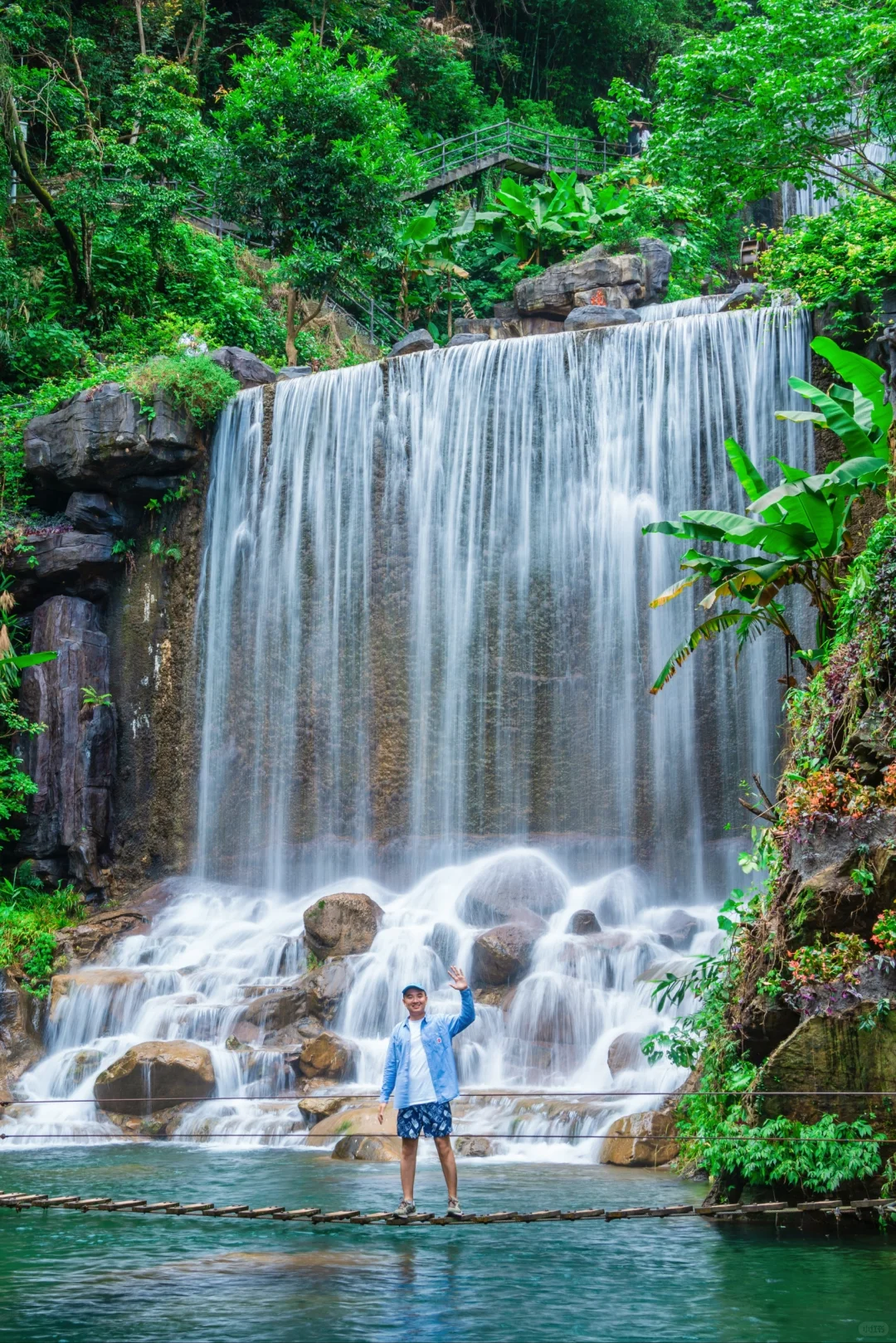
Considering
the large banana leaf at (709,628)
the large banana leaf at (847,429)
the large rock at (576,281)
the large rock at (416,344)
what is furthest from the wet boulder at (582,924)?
the large rock at (576,281)

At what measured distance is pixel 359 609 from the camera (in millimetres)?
17500

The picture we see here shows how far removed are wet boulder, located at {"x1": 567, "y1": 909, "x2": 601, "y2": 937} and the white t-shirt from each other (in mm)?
6550

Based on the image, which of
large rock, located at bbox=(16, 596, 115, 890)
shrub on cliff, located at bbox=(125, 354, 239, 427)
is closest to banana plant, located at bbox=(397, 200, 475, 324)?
shrub on cliff, located at bbox=(125, 354, 239, 427)

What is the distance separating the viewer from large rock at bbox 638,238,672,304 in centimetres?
2273

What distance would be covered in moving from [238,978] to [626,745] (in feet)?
17.1

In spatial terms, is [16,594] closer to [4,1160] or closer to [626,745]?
[626,745]

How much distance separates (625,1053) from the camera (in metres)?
10.7

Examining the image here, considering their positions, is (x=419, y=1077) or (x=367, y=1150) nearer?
(x=419, y=1077)

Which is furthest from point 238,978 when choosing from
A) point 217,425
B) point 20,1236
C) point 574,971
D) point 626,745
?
point 217,425

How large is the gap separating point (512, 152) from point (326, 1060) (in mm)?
24223

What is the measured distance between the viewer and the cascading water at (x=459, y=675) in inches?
564

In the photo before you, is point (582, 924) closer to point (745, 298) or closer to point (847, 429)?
point (847, 429)

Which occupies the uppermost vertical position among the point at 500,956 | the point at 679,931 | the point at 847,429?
the point at 847,429

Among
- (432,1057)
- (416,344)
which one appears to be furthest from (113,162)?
(432,1057)
